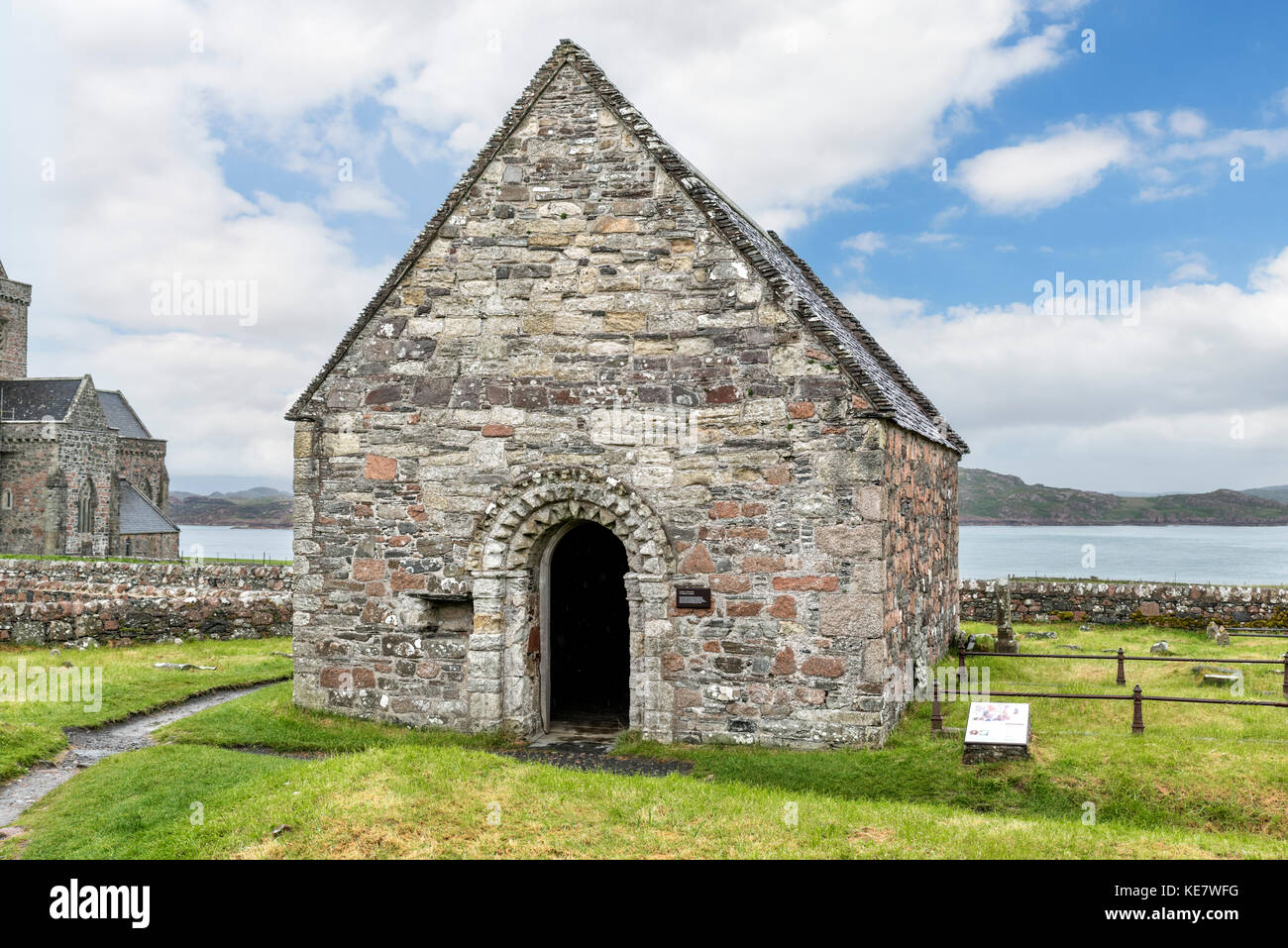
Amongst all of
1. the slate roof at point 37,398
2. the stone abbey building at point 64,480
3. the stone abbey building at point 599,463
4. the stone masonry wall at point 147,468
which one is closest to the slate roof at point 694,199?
the stone abbey building at point 599,463

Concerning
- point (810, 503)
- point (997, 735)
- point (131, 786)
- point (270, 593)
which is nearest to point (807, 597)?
point (810, 503)

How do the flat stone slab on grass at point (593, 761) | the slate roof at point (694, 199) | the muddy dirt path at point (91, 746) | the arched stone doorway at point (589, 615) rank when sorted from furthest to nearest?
the arched stone doorway at point (589, 615) → the slate roof at point (694, 199) → the flat stone slab on grass at point (593, 761) → the muddy dirt path at point (91, 746)

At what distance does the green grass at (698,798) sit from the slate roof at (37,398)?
48.6 m

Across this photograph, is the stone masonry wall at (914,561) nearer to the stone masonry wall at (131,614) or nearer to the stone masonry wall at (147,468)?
the stone masonry wall at (131,614)

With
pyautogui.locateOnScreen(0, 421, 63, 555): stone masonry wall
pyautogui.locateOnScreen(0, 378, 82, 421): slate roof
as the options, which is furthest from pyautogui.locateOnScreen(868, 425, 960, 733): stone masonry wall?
pyautogui.locateOnScreen(0, 378, 82, 421): slate roof

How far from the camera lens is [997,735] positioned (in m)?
10.2

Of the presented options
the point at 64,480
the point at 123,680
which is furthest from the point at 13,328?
the point at 123,680

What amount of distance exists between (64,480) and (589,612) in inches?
1776

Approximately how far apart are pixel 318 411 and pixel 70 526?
46850 mm

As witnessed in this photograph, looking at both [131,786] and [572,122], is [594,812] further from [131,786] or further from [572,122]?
[572,122]

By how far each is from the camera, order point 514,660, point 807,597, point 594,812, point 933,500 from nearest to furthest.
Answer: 1. point 594,812
2. point 807,597
3. point 514,660
4. point 933,500

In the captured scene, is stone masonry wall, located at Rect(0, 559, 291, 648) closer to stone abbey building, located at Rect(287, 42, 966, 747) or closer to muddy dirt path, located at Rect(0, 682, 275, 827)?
muddy dirt path, located at Rect(0, 682, 275, 827)

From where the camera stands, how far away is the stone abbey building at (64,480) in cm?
5038

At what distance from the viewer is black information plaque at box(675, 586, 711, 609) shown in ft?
37.7
